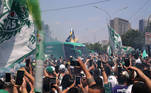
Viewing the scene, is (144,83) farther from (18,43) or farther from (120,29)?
(120,29)

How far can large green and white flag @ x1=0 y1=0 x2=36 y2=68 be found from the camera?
4457 millimetres

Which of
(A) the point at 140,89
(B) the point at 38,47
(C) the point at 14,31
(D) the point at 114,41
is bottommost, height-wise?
(A) the point at 140,89

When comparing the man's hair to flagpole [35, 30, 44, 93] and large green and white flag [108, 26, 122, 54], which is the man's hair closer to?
flagpole [35, 30, 44, 93]

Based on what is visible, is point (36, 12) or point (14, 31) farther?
point (14, 31)

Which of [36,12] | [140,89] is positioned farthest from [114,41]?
[36,12]

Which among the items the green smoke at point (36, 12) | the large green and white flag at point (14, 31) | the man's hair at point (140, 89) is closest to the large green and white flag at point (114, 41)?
the large green and white flag at point (14, 31)

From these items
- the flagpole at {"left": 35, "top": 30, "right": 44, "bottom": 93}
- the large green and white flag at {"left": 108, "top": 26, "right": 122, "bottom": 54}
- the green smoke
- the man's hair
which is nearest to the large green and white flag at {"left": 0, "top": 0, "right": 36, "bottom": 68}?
the green smoke

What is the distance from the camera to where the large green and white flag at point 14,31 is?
14.6 feet

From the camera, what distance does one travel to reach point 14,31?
4.59m

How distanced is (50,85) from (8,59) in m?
1.53

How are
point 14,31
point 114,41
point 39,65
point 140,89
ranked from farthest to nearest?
point 114,41 < point 14,31 < point 140,89 < point 39,65

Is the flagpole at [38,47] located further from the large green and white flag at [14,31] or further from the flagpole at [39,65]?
the large green and white flag at [14,31]

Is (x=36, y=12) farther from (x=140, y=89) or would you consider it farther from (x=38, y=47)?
(x=140, y=89)

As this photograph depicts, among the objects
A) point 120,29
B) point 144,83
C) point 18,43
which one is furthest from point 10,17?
point 120,29
